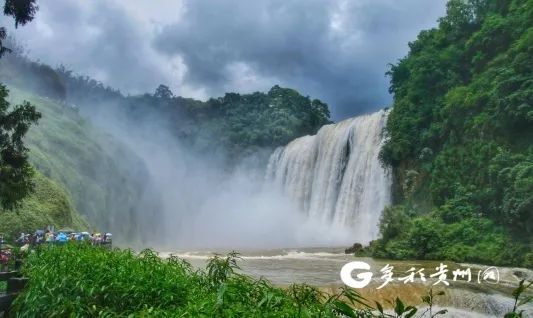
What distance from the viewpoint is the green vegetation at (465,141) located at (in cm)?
1811

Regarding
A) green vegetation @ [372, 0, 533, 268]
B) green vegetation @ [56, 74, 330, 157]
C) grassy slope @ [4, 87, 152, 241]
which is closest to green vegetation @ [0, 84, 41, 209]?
grassy slope @ [4, 87, 152, 241]

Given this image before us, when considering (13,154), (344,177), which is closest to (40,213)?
(13,154)

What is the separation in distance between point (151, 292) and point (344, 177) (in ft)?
89.2

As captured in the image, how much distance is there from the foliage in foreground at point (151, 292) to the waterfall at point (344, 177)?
2343cm

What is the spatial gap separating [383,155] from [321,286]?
1806cm

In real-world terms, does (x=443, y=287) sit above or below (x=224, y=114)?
below

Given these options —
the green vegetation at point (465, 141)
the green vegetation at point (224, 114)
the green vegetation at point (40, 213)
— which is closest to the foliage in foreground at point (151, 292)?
the green vegetation at point (40, 213)

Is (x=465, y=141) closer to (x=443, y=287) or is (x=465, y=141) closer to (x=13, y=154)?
(x=443, y=287)

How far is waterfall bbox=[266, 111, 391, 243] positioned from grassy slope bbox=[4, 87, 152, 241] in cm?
1255

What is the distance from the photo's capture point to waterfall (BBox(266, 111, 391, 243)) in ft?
95.0

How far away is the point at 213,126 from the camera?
193 ft

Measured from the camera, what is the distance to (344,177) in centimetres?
3150

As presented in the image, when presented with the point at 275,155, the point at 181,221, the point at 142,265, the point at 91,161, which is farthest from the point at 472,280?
the point at 181,221

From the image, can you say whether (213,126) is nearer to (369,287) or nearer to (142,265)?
(369,287)
